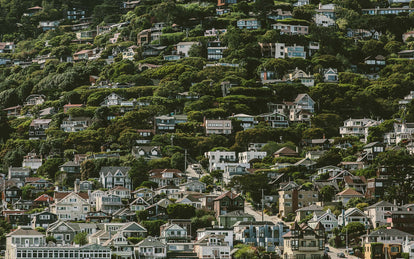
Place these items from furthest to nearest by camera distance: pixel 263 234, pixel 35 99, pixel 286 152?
1. pixel 35 99
2. pixel 286 152
3. pixel 263 234

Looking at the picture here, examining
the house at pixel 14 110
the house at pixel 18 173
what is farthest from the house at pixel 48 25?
the house at pixel 18 173

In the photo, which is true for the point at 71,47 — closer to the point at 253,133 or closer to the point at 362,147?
the point at 253,133

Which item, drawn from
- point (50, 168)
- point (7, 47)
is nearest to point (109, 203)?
point (50, 168)

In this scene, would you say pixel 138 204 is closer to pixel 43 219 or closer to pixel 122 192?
pixel 122 192

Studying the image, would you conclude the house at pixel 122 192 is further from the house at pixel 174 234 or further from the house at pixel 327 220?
the house at pixel 327 220

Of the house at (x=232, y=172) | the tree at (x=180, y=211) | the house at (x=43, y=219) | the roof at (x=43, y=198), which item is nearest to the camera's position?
the tree at (x=180, y=211)
